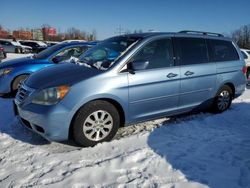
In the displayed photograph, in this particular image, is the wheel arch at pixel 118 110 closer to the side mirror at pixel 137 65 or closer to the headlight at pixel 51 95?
the headlight at pixel 51 95

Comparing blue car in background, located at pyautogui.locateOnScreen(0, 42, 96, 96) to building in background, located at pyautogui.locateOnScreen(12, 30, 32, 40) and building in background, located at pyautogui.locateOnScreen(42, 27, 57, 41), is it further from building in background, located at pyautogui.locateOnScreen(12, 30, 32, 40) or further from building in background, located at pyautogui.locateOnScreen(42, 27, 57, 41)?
building in background, located at pyautogui.locateOnScreen(12, 30, 32, 40)

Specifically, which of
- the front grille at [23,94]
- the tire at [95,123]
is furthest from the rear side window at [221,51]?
the front grille at [23,94]

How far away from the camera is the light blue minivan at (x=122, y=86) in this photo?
400cm

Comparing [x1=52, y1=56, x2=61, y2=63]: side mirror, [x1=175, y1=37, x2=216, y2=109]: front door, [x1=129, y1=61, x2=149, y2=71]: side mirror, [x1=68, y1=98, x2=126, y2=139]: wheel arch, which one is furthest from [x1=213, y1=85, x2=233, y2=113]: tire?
[x1=52, y1=56, x2=61, y2=63]: side mirror

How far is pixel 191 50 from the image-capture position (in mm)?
5395

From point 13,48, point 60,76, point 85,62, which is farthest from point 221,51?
point 13,48

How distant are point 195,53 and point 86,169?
3074mm

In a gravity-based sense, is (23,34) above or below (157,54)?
above

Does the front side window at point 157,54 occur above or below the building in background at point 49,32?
below

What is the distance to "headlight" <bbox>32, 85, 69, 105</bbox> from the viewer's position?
3959 mm

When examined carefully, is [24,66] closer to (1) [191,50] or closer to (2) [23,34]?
(1) [191,50]

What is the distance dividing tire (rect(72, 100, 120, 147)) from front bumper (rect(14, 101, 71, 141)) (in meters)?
0.16

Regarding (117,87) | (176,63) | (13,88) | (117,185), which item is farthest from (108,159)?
(13,88)

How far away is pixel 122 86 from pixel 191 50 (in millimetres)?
1785
